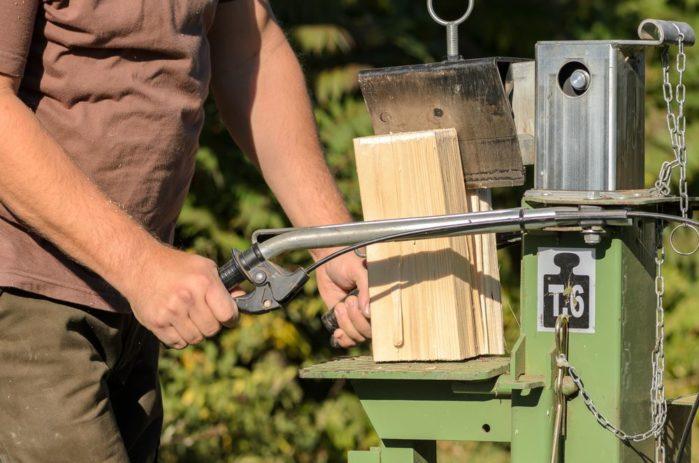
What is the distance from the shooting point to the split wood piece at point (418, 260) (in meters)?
2.07

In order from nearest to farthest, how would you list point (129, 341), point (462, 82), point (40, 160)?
point (40, 160) → point (462, 82) → point (129, 341)

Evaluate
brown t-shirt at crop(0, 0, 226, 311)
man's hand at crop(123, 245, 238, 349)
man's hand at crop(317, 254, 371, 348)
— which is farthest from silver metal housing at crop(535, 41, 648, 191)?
brown t-shirt at crop(0, 0, 226, 311)

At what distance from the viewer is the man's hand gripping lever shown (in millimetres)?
2016

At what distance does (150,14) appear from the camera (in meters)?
2.16

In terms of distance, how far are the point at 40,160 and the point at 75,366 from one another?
417 mm

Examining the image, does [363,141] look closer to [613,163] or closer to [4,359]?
[613,163]

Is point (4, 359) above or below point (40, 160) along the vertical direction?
below

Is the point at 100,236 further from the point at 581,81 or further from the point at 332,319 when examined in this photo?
the point at 581,81

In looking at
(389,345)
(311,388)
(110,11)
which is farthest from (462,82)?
(311,388)

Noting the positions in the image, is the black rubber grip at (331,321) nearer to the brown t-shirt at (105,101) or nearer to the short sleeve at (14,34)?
the brown t-shirt at (105,101)

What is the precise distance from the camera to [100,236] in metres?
1.95

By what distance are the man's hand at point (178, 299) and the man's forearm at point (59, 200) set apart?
0.11 ft

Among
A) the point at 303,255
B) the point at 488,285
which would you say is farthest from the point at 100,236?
the point at 303,255

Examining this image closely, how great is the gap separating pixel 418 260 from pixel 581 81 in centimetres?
44
